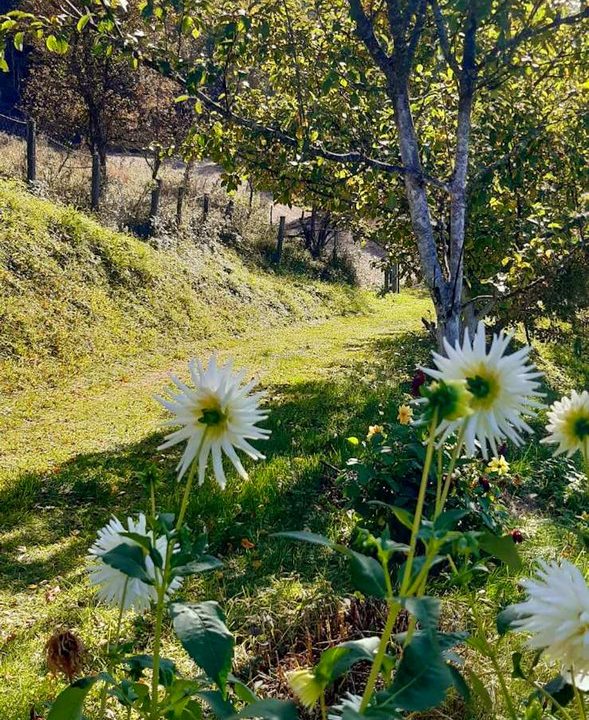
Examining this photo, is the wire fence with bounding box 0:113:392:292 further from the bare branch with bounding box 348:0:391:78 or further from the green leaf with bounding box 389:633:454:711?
the green leaf with bounding box 389:633:454:711

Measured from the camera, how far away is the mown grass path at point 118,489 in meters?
2.73

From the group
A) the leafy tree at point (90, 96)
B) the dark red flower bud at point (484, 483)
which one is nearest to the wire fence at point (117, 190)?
the leafy tree at point (90, 96)

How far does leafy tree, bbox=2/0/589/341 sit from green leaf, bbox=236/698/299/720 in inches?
130

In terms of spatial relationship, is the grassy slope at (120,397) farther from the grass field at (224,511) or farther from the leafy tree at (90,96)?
the leafy tree at (90,96)

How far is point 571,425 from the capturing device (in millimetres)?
1071

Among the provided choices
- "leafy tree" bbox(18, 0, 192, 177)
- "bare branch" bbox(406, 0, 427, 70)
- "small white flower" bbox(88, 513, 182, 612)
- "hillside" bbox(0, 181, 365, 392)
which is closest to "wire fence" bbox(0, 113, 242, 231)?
"leafy tree" bbox(18, 0, 192, 177)

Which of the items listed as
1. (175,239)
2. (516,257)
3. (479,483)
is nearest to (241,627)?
(479,483)

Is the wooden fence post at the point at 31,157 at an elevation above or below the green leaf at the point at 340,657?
above

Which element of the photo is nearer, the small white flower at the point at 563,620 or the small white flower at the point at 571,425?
the small white flower at the point at 563,620

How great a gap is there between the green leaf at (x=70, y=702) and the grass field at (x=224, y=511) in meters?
0.31

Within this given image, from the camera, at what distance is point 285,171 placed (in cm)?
471

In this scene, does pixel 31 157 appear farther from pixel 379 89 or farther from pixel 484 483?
pixel 484 483

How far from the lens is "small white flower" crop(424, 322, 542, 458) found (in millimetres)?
850

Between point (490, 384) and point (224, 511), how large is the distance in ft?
9.81
